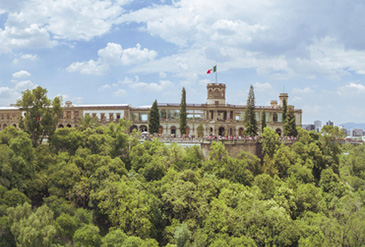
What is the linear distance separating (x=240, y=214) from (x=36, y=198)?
70.2 ft

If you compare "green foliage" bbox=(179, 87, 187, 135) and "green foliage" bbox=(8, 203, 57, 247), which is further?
"green foliage" bbox=(179, 87, 187, 135)

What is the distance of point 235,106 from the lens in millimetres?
69500

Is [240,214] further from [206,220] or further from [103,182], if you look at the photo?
[103,182]

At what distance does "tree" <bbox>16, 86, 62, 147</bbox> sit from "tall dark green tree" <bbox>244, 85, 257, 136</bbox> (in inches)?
1182

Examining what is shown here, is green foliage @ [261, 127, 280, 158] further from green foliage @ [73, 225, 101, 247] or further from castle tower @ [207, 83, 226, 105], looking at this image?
green foliage @ [73, 225, 101, 247]

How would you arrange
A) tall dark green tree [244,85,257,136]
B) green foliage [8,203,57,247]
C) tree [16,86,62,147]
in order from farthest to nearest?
tall dark green tree [244,85,257,136] < tree [16,86,62,147] < green foliage [8,203,57,247]

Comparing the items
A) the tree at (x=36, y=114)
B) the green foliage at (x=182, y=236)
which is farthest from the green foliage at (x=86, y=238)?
the tree at (x=36, y=114)

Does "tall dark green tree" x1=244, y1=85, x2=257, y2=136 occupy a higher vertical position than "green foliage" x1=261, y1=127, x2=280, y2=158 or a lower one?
higher

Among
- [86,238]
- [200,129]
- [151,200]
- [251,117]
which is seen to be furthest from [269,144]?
[86,238]

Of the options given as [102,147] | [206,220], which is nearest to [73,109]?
[102,147]

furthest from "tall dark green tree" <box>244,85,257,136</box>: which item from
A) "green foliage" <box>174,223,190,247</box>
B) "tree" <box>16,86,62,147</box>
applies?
"tree" <box>16,86,62,147</box>

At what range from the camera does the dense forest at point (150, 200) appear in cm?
2894

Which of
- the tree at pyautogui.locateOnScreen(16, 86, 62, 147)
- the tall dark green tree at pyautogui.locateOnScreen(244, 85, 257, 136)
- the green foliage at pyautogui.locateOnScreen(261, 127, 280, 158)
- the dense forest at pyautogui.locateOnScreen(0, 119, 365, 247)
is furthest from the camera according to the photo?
the tall dark green tree at pyautogui.locateOnScreen(244, 85, 257, 136)

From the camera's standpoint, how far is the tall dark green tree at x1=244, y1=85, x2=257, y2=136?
54.9 metres
